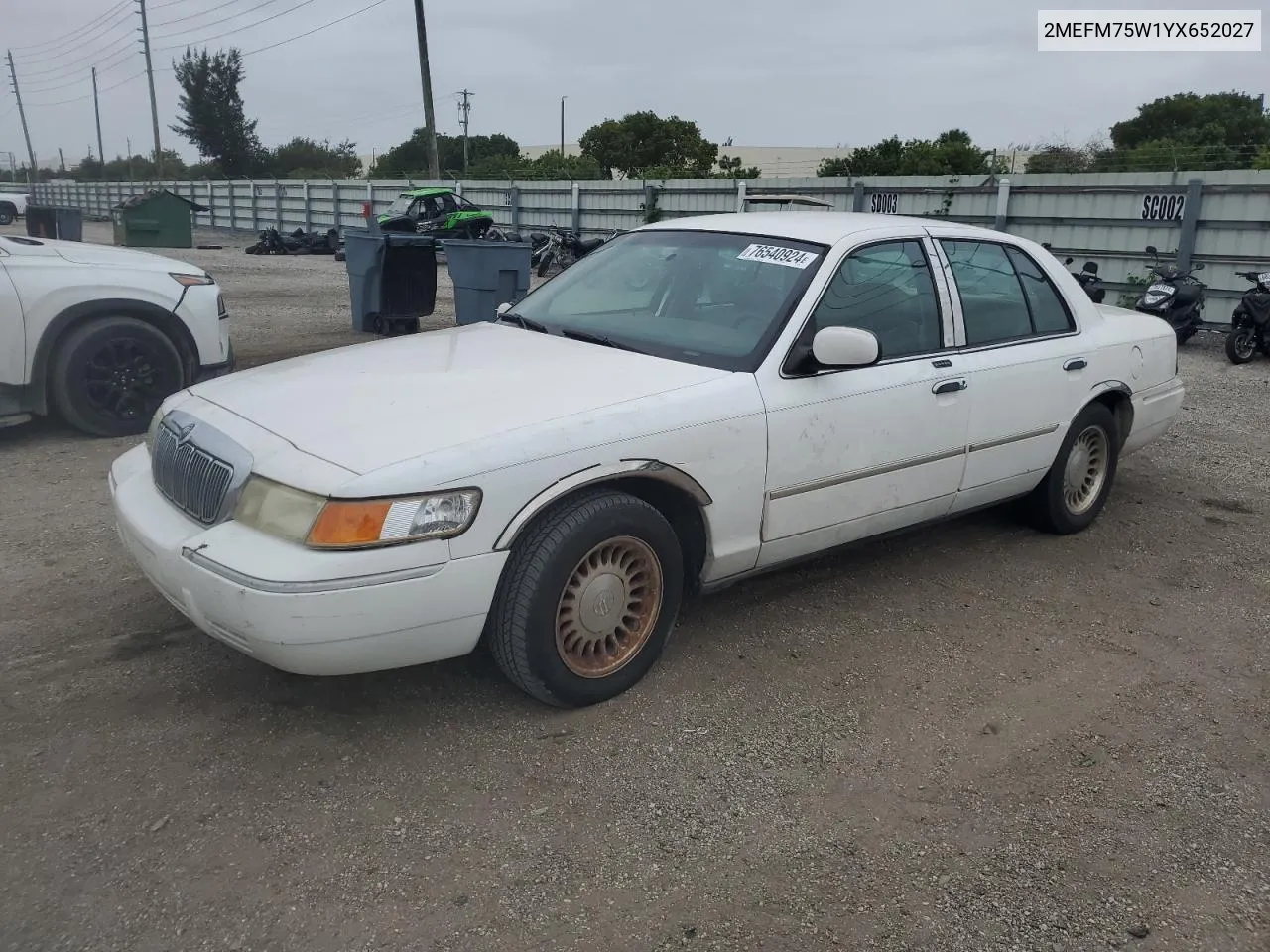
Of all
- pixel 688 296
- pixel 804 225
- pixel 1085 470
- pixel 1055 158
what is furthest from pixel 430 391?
pixel 1055 158

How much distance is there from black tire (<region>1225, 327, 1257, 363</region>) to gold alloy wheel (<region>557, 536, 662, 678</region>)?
10028 millimetres

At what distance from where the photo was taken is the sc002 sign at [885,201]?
53.5ft

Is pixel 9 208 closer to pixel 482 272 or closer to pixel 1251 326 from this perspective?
pixel 482 272

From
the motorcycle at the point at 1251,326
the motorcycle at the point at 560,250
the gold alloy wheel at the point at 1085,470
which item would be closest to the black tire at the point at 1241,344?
the motorcycle at the point at 1251,326

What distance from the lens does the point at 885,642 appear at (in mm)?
4055

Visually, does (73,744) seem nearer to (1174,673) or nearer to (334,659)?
(334,659)

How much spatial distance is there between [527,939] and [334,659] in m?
0.96

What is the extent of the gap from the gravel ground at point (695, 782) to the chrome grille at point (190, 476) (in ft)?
2.14

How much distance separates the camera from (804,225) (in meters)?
4.43

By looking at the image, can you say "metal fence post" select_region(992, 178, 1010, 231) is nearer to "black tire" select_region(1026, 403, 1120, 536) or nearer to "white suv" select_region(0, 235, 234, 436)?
"black tire" select_region(1026, 403, 1120, 536)

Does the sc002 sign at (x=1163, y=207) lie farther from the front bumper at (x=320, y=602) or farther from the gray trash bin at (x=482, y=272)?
the front bumper at (x=320, y=602)

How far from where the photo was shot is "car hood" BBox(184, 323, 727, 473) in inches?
122

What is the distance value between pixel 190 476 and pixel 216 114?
241ft

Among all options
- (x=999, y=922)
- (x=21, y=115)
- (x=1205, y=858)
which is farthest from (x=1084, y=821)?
(x=21, y=115)
